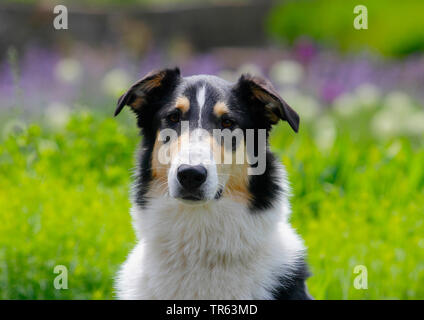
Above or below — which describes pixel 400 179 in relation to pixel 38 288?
above

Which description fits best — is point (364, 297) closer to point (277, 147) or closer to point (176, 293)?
point (176, 293)

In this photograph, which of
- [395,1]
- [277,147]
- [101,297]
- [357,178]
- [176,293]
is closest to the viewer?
[176,293]

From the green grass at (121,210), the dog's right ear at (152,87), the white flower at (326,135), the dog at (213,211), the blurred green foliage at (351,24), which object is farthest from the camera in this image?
the blurred green foliage at (351,24)

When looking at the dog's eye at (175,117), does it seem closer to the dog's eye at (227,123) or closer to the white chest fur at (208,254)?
the dog's eye at (227,123)

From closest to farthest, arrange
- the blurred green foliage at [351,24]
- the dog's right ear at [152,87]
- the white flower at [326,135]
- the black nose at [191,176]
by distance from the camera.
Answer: the black nose at [191,176] < the dog's right ear at [152,87] < the white flower at [326,135] < the blurred green foliage at [351,24]

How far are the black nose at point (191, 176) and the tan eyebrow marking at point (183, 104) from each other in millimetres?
460

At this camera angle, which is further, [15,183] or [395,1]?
[395,1]

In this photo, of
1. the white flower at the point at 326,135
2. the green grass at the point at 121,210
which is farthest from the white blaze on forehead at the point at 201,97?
the white flower at the point at 326,135

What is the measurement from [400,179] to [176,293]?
10.2 ft

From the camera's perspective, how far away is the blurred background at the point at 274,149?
453cm

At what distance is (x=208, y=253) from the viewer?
3471mm

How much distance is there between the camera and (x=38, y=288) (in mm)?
4324

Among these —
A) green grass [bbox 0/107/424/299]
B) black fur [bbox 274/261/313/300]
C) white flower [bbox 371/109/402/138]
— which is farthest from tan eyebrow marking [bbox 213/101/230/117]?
white flower [bbox 371/109/402/138]

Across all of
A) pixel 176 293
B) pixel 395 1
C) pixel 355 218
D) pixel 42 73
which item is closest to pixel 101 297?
pixel 176 293
